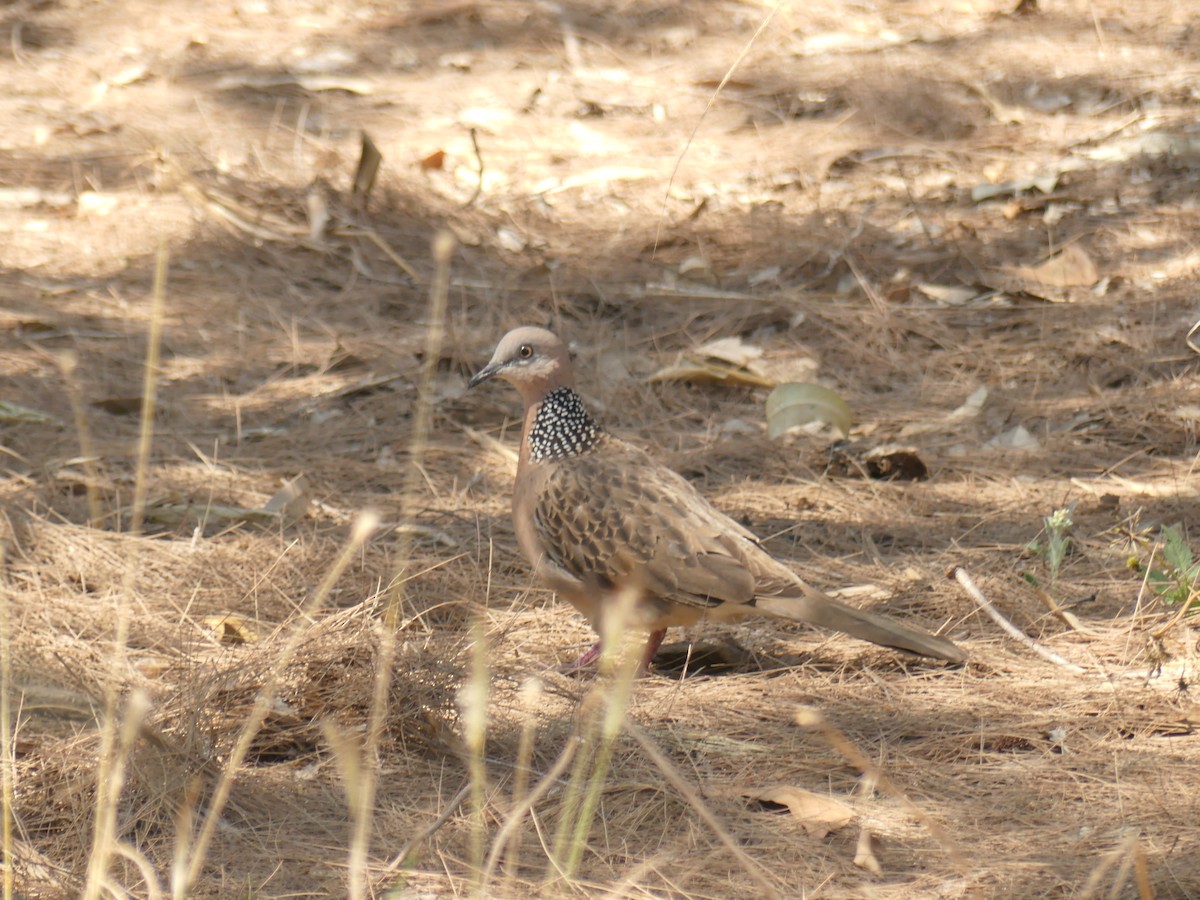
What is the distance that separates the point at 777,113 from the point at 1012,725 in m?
6.51

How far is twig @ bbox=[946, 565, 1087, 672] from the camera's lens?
3.89 metres

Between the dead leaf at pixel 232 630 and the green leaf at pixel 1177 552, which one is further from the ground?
the green leaf at pixel 1177 552

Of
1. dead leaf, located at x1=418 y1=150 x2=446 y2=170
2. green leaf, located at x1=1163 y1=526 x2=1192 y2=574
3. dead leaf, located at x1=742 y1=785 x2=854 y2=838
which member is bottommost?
dead leaf, located at x1=418 y1=150 x2=446 y2=170

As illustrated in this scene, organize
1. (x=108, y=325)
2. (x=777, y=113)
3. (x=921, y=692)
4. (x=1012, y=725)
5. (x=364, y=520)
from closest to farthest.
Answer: (x=364, y=520), (x=1012, y=725), (x=921, y=692), (x=108, y=325), (x=777, y=113)

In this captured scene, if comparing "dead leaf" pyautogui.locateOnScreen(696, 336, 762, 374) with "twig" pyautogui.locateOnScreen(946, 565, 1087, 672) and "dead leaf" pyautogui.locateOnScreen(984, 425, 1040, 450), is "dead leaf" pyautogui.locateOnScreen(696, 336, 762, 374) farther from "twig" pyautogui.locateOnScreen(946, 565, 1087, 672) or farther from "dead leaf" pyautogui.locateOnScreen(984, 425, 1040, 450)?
"twig" pyautogui.locateOnScreen(946, 565, 1087, 672)

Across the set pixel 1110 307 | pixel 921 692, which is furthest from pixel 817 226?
pixel 921 692

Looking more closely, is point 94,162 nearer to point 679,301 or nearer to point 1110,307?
point 679,301

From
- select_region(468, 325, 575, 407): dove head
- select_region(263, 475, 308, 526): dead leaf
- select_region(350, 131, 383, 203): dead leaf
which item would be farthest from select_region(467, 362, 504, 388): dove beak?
select_region(350, 131, 383, 203): dead leaf

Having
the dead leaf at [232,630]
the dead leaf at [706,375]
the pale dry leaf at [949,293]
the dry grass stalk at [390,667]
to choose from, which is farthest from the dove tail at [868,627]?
the pale dry leaf at [949,293]

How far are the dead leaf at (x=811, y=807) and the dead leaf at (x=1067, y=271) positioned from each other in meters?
4.48

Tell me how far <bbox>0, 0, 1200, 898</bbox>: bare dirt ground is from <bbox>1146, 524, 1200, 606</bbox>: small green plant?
101 millimetres

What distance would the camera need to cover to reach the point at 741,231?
7.94 meters

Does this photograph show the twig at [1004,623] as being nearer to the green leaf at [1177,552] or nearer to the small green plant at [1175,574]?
the small green plant at [1175,574]

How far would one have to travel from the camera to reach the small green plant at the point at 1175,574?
11.9 feet
